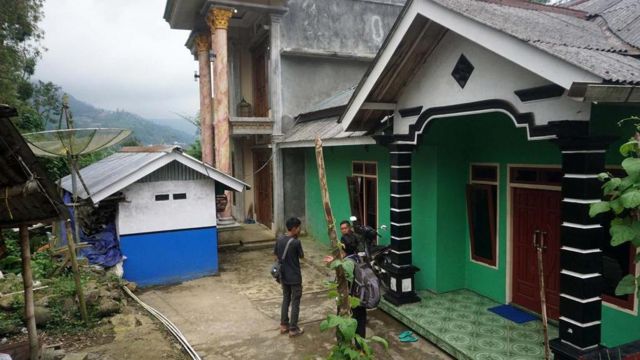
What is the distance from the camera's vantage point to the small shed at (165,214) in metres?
8.98

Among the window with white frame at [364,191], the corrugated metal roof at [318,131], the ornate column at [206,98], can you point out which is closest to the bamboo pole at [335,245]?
the corrugated metal roof at [318,131]

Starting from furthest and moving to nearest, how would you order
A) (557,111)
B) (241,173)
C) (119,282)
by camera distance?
1. (241,173)
2. (119,282)
3. (557,111)

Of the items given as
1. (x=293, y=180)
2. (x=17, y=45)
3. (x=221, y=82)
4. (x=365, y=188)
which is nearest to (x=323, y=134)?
(x=365, y=188)

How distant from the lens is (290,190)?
13.7 meters

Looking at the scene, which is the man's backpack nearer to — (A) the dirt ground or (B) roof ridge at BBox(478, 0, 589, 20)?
(A) the dirt ground

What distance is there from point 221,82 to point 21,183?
974 centimetres

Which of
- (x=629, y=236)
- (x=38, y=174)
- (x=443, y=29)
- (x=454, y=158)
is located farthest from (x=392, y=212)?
(x=38, y=174)

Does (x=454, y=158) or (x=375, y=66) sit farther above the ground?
(x=375, y=66)

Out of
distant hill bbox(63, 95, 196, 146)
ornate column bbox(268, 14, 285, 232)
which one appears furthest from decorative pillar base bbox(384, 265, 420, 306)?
distant hill bbox(63, 95, 196, 146)

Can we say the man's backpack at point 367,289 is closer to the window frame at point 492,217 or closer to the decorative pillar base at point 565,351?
the decorative pillar base at point 565,351

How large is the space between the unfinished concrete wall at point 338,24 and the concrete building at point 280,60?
3 cm

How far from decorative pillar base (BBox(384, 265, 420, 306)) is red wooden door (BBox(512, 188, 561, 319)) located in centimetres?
162

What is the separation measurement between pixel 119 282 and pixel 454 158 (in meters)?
6.82

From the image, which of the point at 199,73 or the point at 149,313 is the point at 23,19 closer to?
the point at 199,73
